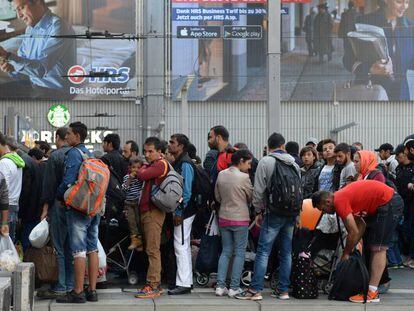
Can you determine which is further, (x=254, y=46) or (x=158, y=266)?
(x=254, y=46)

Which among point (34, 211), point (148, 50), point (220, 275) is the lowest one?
point (220, 275)

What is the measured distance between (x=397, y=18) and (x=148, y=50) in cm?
1189

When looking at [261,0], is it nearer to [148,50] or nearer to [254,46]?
[254,46]

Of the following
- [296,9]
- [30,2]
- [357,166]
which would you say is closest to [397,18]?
[296,9]

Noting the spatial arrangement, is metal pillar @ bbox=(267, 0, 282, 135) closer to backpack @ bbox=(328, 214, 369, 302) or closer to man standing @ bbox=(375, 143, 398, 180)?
backpack @ bbox=(328, 214, 369, 302)

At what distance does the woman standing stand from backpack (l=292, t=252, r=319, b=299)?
0.64m

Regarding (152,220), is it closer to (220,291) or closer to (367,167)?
(220,291)

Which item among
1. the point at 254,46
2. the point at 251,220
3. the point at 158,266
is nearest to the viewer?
the point at 158,266

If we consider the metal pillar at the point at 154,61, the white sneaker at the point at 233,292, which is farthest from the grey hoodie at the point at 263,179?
the metal pillar at the point at 154,61

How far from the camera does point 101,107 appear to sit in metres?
39.0

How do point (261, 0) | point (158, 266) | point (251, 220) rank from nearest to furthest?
point (158, 266)
point (251, 220)
point (261, 0)

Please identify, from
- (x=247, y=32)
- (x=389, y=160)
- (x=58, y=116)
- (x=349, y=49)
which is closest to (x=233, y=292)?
(x=389, y=160)

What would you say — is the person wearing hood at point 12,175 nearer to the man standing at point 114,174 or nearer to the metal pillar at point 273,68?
the man standing at point 114,174

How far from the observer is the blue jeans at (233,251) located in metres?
9.70
